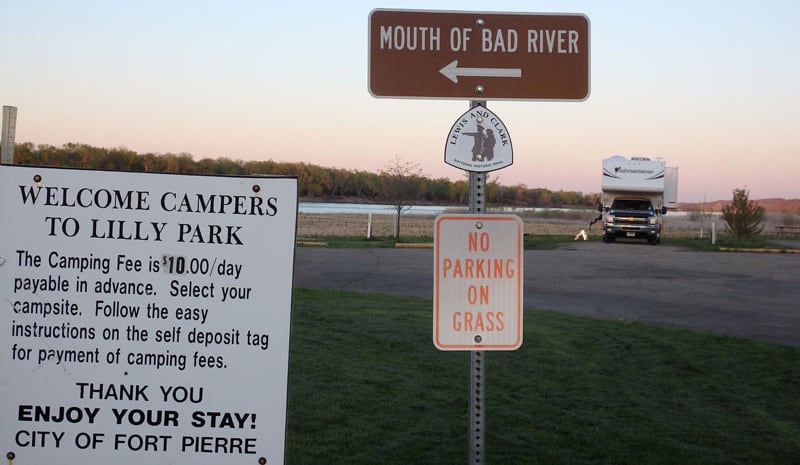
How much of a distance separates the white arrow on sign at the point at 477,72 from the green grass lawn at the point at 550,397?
249 centimetres

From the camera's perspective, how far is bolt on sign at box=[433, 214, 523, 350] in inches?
148

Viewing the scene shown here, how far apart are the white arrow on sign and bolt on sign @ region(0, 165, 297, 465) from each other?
0.94 m

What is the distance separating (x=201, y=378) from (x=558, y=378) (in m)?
5.02

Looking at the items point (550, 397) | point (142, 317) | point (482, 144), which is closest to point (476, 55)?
point (482, 144)

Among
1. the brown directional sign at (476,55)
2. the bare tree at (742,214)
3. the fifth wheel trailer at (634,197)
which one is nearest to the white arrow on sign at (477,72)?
the brown directional sign at (476,55)

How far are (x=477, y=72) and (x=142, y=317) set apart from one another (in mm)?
1752

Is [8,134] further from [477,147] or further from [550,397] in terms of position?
[550,397]

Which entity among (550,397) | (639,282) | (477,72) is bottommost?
(550,397)

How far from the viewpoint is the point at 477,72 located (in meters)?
3.92

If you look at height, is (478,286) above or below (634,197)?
below

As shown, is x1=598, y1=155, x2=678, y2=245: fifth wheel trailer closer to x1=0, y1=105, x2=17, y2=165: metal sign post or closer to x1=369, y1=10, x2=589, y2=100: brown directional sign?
x1=369, y1=10, x2=589, y2=100: brown directional sign

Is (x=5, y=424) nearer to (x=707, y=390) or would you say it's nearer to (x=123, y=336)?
(x=123, y=336)

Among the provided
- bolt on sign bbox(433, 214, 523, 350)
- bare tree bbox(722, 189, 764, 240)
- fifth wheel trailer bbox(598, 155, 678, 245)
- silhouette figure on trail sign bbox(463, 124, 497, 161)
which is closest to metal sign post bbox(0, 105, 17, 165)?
bolt on sign bbox(433, 214, 523, 350)

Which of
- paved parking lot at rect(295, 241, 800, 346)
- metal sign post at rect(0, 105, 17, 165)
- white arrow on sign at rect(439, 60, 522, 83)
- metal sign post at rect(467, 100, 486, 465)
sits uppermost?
white arrow on sign at rect(439, 60, 522, 83)
